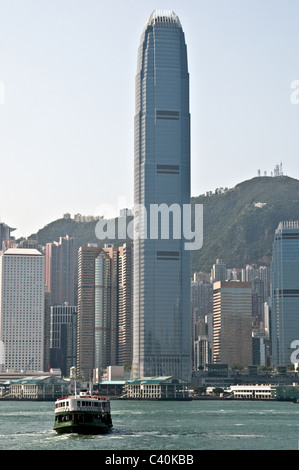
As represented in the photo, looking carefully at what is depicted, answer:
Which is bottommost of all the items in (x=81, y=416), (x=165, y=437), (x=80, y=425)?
(x=165, y=437)

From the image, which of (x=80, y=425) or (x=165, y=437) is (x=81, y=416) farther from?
(x=165, y=437)

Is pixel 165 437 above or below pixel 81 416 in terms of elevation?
below

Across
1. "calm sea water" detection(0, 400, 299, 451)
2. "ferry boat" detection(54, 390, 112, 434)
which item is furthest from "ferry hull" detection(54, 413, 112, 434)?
"calm sea water" detection(0, 400, 299, 451)

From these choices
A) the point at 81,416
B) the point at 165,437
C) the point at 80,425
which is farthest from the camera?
the point at 81,416

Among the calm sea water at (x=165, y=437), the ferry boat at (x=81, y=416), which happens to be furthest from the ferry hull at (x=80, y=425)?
the calm sea water at (x=165, y=437)

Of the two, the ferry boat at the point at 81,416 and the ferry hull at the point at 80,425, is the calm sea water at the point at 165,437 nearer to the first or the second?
the ferry hull at the point at 80,425

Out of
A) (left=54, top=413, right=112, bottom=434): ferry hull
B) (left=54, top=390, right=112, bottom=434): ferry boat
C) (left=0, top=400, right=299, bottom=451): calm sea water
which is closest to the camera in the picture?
(left=0, top=400, right=299, bottom=451): calm sea water

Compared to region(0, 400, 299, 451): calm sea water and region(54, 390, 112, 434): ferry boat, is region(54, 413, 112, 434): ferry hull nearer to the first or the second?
region(54, 390, 112, 434): ferry boat

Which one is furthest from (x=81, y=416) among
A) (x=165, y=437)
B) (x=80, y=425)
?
(x=165, y=437)
